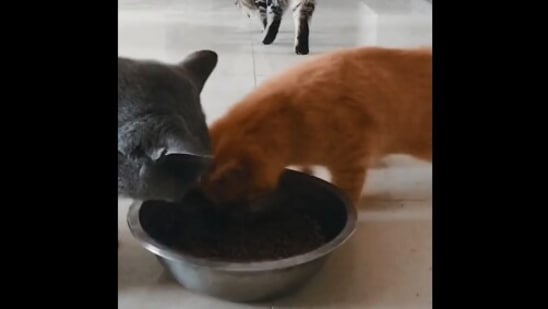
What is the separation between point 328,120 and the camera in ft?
2.65

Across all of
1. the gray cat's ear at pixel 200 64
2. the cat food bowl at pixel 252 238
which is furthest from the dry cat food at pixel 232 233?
the gray cat's ear at pixel 200 64

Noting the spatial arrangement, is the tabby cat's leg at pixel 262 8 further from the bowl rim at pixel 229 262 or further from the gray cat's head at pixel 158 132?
the bowl rim at pixel 229 262

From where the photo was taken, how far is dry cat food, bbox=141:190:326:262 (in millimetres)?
763

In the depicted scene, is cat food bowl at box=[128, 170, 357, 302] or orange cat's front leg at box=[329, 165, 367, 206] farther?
orange cat's front leg at box=[329, 165, 367, 206]

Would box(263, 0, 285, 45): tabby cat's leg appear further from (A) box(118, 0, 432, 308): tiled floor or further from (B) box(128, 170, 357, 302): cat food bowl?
(B) box(128, 170, 357, 302): cat food bowl

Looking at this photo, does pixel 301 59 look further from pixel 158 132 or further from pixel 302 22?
pixel 158 132

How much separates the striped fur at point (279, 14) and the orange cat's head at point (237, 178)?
5.5 inches

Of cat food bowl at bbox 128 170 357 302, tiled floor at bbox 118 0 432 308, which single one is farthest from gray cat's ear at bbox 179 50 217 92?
cat food bowl at bbox 128 170 357 302

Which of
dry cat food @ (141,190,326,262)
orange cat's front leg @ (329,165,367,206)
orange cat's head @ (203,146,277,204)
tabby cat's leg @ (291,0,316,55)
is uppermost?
tabby cat's leg @ (291,0,316,55)

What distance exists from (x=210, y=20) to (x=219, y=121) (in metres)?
0.12

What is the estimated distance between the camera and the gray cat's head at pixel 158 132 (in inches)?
27.1

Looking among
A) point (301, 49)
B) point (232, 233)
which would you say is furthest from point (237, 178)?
point (301, 49)
